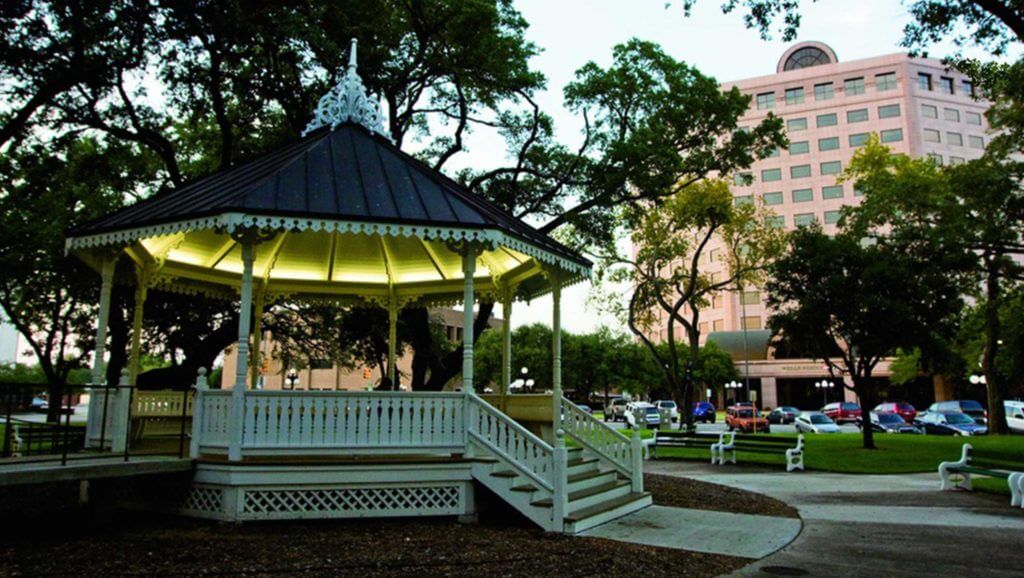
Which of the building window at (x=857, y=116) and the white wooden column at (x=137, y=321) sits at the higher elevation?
the building window at (x=857, y=116)

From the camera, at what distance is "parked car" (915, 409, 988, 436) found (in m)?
37.4

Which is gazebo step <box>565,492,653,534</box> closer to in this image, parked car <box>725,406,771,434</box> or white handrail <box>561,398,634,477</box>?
white handrail <box>561,398,634,477</box>

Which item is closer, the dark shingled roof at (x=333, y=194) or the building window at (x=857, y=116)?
the dark shingled roof at (x=333, y=194)

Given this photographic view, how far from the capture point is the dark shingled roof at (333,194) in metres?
9.89

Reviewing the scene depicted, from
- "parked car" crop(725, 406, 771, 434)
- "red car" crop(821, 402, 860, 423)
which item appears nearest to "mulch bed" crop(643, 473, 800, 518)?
"parked car" crop(725, 406, 771, 434)

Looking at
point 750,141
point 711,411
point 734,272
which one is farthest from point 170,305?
point 711,411

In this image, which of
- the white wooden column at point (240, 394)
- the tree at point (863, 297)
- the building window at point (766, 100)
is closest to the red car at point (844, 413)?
the tree at point (863, 297)

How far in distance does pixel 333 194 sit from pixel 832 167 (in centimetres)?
8617

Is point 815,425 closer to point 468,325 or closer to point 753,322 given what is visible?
point 468,325

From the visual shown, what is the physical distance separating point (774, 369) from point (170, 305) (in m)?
69.8

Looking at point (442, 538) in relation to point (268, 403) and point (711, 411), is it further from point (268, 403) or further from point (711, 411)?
point (711, 411)

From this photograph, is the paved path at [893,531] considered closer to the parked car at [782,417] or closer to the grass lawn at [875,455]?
the grass lawn at [875,455]

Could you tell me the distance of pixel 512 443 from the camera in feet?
33.7

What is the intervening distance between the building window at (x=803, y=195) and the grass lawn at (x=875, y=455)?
59.5m
